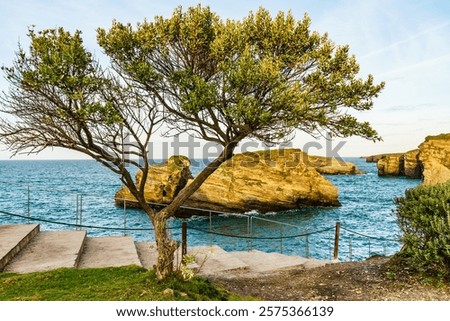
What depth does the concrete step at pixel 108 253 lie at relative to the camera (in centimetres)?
1036

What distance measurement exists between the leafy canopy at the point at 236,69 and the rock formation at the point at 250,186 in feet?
103

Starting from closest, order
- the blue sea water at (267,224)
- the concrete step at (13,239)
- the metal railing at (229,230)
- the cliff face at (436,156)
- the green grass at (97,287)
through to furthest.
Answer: the green grass at (97,287), the concrete step at (13,239), the metal railing at (229,230), the blue sea water at (267,224), the cliff face at (436,156)

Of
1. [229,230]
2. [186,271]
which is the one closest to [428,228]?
[186,271]

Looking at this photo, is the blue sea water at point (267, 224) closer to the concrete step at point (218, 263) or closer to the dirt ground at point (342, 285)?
the concrete step at point (218, 263)

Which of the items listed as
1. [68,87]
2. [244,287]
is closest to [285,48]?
[68,87]

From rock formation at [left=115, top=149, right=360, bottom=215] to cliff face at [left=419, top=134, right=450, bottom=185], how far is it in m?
16.6

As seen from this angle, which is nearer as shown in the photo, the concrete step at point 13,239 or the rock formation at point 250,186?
the concrete step at point 13,239

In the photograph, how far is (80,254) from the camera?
11055 mm

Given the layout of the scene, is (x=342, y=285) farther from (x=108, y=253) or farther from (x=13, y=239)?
(x=13, y=239)

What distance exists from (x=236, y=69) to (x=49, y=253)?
6881 mm

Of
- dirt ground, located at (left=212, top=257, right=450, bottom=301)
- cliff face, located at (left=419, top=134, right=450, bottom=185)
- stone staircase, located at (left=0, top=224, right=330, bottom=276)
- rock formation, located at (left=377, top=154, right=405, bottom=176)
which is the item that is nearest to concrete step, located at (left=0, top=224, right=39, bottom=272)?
stone staircase, located at (left=0, top=224, right=330, bottom=276)

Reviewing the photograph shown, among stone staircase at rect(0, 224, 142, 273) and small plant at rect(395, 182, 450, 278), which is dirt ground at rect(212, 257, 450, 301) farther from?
stone staircase at rect(0, 224, 142, 273)

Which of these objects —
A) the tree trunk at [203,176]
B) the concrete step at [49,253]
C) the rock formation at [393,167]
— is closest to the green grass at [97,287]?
the concrete step at [49,253]

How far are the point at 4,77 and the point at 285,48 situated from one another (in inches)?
301
